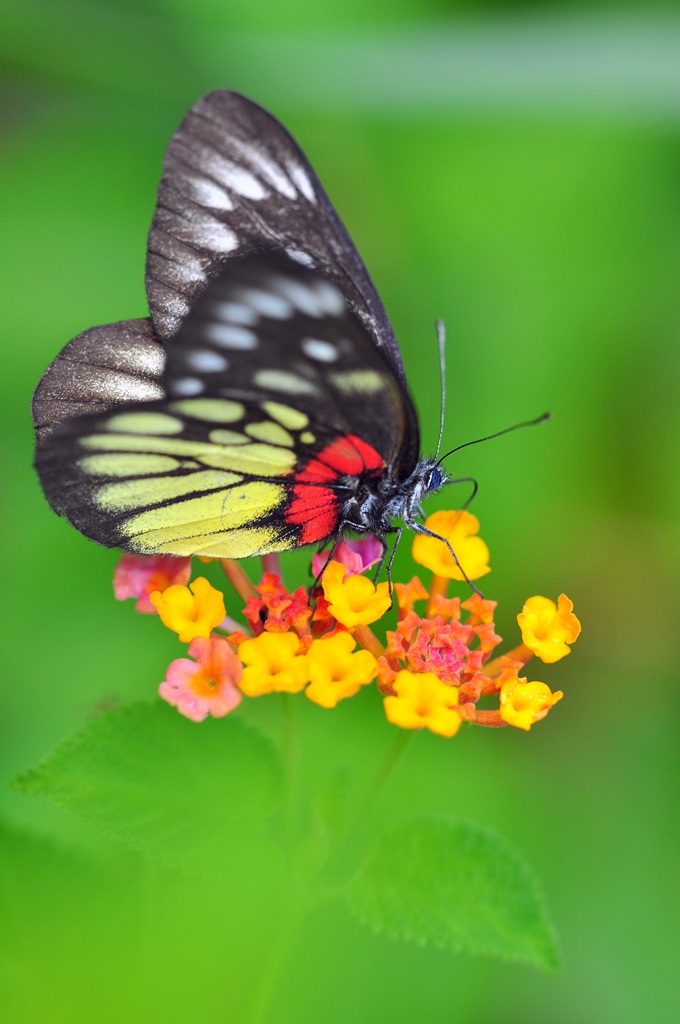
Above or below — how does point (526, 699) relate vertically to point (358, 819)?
above

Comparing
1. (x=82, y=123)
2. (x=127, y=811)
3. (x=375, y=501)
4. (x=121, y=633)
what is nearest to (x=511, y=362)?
(x=375, y=501)

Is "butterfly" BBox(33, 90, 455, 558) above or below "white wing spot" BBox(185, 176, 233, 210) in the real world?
below

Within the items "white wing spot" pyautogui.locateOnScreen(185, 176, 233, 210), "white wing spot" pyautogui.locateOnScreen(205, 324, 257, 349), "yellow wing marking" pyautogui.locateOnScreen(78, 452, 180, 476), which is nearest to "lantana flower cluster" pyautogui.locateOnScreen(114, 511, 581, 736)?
"yellow wing marking" pyautogui.locateOnScreen(78, 452, 180, 476)

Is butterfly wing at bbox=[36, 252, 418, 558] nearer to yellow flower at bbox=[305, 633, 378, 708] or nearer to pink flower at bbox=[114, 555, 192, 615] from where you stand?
pink flower at bbox=[114, 555, 192, 615]

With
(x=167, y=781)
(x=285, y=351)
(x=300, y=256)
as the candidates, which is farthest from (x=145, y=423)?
(x=167, y=781)

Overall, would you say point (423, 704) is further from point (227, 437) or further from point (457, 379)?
point (457, 379)

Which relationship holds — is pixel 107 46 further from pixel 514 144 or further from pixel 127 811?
pixel 127 811
